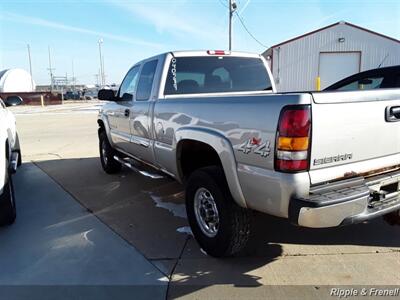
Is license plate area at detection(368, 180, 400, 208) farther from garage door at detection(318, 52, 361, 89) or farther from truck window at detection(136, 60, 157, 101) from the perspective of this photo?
garage door at detection(318, 52, 361, 89)

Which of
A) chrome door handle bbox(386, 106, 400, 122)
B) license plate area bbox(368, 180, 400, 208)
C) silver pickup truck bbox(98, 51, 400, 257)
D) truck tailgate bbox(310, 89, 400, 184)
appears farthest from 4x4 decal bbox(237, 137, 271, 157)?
chrome door handle bbox(386, 106, 400, 122)

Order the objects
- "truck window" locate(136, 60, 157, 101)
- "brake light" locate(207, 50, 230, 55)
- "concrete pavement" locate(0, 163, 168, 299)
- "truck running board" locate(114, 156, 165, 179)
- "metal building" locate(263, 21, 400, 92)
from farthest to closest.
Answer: "metal building" locate(263, 21, 400, 92)
"brake light" locate(207, 50, 230, 55)
"truck window" locate(136, 60, 157, 101)
"truck running board" locate(114, 156, 165, 179)
"concrete pavement" locate(0, 163, 168, 299)

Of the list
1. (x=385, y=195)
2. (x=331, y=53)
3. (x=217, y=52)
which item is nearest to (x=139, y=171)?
(x=217, y=52)

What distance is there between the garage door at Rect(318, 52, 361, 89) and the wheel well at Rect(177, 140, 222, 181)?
23.7 metres

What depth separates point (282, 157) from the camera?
8.24 ft

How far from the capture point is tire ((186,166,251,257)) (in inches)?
123

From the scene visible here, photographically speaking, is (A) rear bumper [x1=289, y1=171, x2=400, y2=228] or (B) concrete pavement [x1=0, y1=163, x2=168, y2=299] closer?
(A) rear bumper [x1=289, y1=171, x2=400, y2=228]

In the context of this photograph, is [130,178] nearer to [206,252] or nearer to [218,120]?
[206,252]

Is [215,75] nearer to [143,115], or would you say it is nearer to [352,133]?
[143,115]

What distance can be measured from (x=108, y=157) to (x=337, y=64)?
2286cm

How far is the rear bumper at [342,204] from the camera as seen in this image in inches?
97.4

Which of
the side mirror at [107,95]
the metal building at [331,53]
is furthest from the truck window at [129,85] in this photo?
the metal building at [331,53]

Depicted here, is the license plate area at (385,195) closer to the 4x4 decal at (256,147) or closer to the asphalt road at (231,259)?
the asphalt road at (231,259)

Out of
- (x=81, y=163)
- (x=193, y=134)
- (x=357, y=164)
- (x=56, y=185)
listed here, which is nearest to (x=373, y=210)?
(x=357, y=164)
